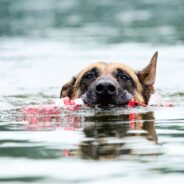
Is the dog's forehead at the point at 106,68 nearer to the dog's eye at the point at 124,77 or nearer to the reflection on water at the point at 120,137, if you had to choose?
the dog's eye at the point at 124,77

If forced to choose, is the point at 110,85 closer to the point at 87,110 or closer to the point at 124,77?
the point at 87,110

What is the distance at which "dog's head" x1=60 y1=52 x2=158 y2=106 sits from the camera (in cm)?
1116

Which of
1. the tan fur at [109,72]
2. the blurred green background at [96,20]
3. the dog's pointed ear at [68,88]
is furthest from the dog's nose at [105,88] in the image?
A: the blurred green background at [96,20]

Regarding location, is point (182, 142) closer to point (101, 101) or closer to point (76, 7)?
point (101, 101)

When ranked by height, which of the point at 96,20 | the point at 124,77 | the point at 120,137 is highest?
the point at 96,20

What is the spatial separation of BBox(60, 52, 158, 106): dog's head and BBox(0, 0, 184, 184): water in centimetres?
20

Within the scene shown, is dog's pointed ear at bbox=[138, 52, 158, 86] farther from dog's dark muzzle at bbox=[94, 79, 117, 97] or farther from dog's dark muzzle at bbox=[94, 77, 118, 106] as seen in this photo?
dog's dark muzzle at bbox=[94, 79, 117, 97]

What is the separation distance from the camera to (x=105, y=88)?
1104cm

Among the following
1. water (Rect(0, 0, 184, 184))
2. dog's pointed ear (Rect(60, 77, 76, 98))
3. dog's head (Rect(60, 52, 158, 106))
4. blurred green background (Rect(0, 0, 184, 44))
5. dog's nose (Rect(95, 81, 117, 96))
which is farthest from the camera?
blurred green background (Rect(0, 0, 184, 44))

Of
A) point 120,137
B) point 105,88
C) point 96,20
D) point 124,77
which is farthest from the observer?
point 96,20

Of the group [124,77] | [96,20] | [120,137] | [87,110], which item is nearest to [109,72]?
[124,77]

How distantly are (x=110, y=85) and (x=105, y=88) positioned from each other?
0.07 meters

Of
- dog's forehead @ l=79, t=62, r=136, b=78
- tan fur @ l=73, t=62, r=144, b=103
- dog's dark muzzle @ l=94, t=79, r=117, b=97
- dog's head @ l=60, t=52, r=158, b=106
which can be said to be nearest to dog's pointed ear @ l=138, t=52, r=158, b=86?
dog's head @ l=60, t=52, r=158, b=106

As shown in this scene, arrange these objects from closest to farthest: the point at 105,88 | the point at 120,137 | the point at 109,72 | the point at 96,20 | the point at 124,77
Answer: the point at 120,137 < the point at 105,88 < the point at 109,72 < the point at 124,77 < the point at 96,20
